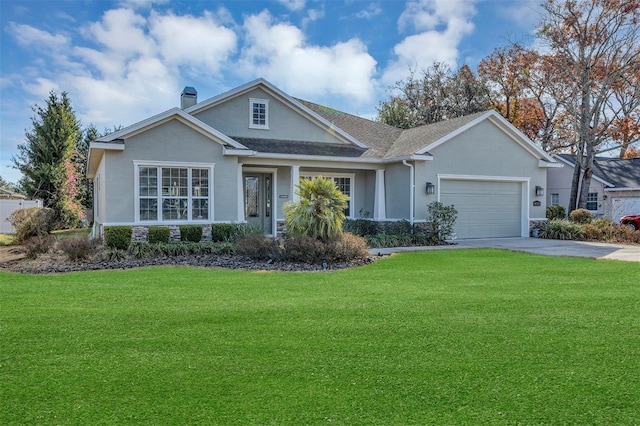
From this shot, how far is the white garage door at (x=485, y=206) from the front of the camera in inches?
705

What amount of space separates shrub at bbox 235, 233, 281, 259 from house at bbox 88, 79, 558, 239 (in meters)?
3.15

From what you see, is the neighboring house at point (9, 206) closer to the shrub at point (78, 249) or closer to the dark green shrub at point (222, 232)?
the shrub at point (78, 249)

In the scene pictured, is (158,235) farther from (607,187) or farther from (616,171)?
(616,171)

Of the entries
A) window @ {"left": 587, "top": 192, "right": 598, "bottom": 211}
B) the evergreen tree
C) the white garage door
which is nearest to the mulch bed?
the white garage door

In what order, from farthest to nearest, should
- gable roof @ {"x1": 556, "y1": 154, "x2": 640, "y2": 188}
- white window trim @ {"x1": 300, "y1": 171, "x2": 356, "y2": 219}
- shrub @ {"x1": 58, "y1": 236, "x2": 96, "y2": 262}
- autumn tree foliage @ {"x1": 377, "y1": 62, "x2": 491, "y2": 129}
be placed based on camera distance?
1. autumn tree foliage @ {"x1": 377, "y1": 62, "x2": 491, "y2": 129}
2. gable roof @ {"x1": 556, "y1": 154, "x2": 640, "y2": 188}
3. white window trim @ {"x1": 300, "y1": 171, "x2": 356, "y2": 219}
4. shrub @ {"x1": 58, "y1": 236, "x2": 96, "y2": 262}

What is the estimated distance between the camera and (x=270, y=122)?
714 inches

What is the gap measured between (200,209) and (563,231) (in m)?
14.0

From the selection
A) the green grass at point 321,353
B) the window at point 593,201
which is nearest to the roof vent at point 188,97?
the green grass at point 321,353

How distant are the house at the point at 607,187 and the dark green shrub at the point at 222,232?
21.0m

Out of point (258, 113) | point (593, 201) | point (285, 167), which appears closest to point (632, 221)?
point (593, 201)

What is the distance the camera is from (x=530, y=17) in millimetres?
23484

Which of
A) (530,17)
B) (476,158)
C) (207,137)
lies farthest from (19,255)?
(530,17)

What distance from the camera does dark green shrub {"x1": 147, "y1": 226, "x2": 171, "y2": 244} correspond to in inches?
544

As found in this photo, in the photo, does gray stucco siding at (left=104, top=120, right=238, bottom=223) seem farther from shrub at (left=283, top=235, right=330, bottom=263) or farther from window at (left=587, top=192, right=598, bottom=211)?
window at (left=587, top=192, right=598, bottom=211)
